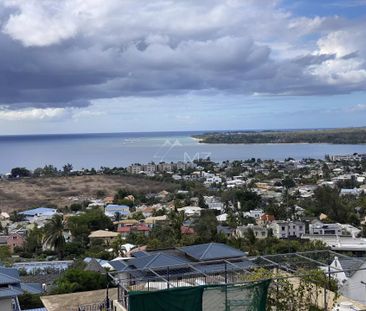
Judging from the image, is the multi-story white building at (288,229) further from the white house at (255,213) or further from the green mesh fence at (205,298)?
the green mesh fence at (205,298)

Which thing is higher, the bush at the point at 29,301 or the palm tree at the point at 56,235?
the bush at the point at 29,301

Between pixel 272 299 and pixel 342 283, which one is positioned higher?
pixel 272 299

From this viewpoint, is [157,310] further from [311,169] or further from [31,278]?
[311,169]

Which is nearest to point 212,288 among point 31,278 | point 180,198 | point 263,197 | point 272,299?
point 272,299

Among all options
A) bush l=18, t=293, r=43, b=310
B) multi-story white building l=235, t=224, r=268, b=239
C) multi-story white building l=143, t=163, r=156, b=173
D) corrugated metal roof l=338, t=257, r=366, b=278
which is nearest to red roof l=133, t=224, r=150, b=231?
multi-story white building l=235, t=224, r=268, b=239

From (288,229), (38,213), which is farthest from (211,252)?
(38,213)

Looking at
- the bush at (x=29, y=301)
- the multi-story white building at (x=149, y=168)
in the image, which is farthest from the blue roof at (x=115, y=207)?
the multi-story white building at (x=149, y=168)

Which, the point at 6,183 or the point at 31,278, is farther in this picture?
Result: the point at 6,183

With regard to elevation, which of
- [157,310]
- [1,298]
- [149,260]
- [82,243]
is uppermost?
[157,310]
